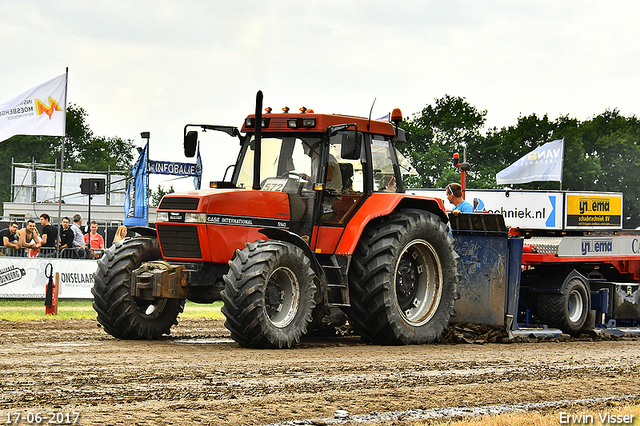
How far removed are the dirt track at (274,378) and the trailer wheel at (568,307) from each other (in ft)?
8.03

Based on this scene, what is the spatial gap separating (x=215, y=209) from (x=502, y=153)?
191ft

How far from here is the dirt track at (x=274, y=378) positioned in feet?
17.4

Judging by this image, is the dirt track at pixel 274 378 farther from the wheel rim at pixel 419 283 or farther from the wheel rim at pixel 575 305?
the wheel rim at pixel 575 305

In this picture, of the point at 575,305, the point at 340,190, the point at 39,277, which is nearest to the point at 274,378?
the point at 340,190

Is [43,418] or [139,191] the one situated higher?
[139,191]

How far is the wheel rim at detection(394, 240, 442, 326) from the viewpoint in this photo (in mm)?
10172

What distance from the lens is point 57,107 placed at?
20.5 meters

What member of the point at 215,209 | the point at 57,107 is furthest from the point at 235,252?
the point at 57,107

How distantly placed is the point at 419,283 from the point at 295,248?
221 centimetres

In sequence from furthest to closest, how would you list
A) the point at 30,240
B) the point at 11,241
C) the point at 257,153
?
the point at 11,241 → the point at 30,240 → the point at 257,153

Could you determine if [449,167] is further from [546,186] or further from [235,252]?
[235,252]

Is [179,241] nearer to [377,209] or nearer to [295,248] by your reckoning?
[295,248]

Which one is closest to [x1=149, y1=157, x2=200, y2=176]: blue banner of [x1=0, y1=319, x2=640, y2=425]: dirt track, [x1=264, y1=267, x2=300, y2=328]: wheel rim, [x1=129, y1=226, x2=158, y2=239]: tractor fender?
[x1=129, y1=226, x2=158, y2=239]: tractor fender

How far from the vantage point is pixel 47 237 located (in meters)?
18.8
